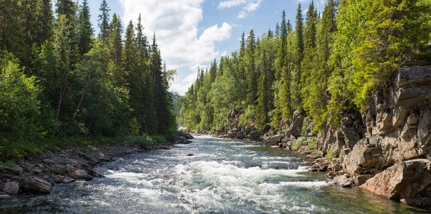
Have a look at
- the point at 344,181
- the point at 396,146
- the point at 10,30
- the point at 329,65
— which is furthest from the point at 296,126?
the point at 10,30

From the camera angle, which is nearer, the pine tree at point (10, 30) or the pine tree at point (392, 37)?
the pine tree at point (392, 37)

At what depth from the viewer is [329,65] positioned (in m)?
40.0

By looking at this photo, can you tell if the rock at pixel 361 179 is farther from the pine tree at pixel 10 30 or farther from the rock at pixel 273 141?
the rock at pixel 273 141

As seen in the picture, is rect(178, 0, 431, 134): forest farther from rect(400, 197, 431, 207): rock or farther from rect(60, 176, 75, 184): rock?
rect(60, 176, 75, 184): rock

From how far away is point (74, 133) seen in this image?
3594 cm

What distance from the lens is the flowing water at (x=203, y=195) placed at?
15.5 meters

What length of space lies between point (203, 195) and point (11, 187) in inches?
403

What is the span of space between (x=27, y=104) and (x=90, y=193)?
28.8 feet

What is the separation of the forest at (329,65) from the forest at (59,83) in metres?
24.0

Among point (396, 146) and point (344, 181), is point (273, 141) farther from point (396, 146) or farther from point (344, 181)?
point (396, 146)

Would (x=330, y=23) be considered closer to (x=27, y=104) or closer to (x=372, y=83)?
(x=372, y=83)

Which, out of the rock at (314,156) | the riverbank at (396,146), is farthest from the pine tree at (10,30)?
the rock at (314,156)

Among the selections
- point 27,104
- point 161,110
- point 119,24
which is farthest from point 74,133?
point 119,24

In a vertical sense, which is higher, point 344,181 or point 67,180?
point 67,180
